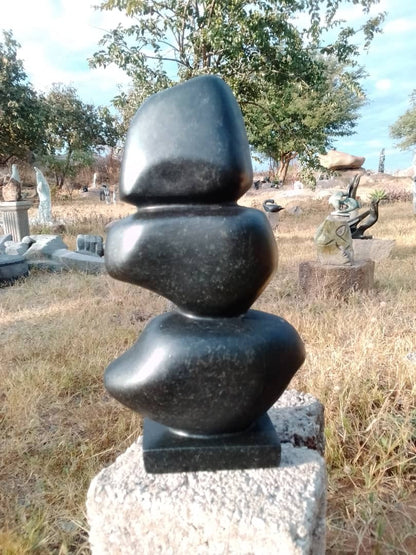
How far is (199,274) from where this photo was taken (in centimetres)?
122

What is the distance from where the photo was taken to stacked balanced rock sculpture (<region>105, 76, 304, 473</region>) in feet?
3.93

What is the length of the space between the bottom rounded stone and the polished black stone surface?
0.31 ft

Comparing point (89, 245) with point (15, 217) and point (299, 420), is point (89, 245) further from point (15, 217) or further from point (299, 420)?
point (299, 420)

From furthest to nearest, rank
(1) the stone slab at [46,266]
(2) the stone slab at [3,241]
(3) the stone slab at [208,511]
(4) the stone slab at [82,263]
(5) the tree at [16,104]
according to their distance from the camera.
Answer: (5) the tree at [16,104]
(2) the stone slab at [3,241]
(1) the stone slab at [46,266]
(4) the stone slab at [82,263]
(3) the stone slab at [208,511]

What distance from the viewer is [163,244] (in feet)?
3.97

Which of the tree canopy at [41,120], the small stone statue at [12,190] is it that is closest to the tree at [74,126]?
the tree canopy at [41,120]

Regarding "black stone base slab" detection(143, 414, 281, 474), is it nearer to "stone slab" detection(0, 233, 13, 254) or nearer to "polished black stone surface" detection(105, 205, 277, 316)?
"polished black stone surface" detection(105, 205, 277, 316)

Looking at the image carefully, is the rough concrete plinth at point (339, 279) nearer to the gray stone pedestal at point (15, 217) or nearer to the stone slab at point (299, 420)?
the stone slab at point (299, 420)

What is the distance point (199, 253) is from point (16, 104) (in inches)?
565

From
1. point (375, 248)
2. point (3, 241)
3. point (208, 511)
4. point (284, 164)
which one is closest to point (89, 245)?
point (3, 241)

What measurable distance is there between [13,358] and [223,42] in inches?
206

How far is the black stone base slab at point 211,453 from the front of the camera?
4.10 feet

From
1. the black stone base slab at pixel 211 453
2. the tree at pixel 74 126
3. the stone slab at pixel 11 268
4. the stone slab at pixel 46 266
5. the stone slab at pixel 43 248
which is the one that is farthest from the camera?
the tree at pixel 74 126

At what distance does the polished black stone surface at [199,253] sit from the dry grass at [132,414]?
1132 mm
